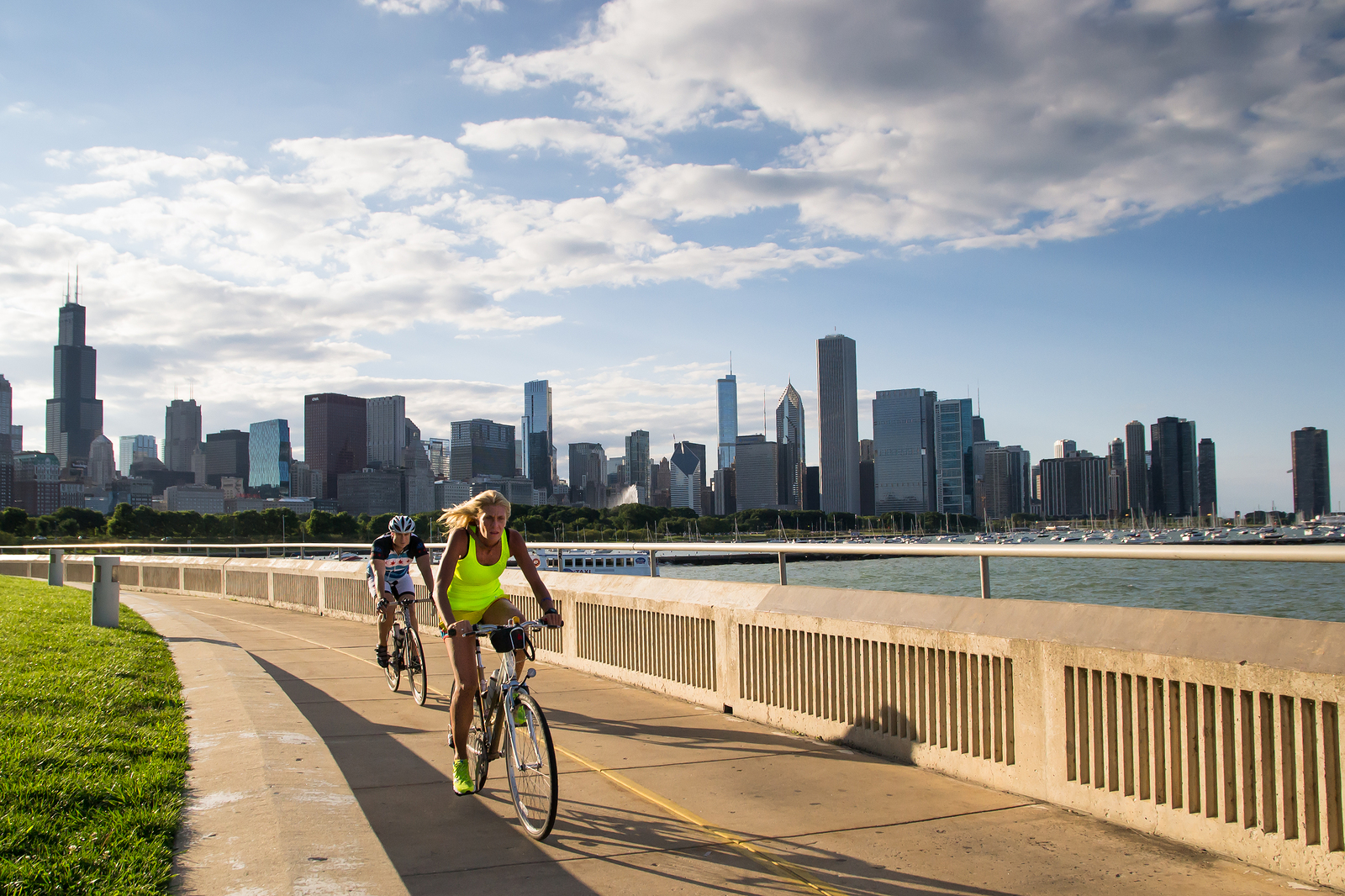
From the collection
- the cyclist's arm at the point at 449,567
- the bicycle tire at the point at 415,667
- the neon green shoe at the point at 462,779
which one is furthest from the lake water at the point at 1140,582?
the neon green shoe at the point at 462,779

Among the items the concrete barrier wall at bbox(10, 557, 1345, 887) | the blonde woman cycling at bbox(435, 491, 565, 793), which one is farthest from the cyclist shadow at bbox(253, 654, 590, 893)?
the concrete barrier wall at bbox(10, 557, 1345, 887)

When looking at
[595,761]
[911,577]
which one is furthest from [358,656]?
[911,577]

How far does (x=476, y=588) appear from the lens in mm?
6691

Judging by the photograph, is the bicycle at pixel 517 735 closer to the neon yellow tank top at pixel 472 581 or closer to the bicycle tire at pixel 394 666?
the neon yellow tank top at pixel 472 581

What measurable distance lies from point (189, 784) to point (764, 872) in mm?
3298

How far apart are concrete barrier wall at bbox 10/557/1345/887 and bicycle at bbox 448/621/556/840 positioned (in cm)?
267

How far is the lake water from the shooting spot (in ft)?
88.4

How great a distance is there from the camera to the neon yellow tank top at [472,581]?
662 cm

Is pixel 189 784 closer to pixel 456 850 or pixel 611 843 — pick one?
pixel 456 850

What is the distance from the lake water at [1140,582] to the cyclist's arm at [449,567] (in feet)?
48.0

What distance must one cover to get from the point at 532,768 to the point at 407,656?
5.23 m

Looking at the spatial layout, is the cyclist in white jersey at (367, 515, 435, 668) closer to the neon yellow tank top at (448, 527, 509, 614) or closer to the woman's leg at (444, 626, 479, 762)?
the neon yellow tank top at (448, 527, 509, 614)

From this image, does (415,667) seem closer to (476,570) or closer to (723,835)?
(476,570)

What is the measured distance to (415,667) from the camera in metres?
10.1
